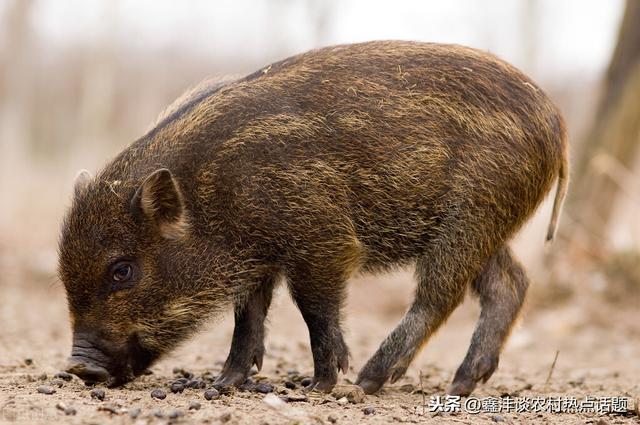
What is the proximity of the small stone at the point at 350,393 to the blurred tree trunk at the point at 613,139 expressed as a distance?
21.6ft

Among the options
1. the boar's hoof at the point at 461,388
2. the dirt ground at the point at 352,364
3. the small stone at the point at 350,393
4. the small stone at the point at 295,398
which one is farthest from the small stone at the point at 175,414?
the boar's hoof at the point at 461,388

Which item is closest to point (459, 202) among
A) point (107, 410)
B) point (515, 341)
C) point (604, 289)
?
point (107, 410)

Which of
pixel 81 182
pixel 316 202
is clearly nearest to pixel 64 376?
pixel 81 182

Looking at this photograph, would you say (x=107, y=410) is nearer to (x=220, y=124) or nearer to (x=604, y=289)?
(x=220, y=124)

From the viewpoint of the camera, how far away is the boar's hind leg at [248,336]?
5500mm

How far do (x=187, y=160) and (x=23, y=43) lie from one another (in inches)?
590

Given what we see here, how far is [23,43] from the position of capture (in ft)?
61.9

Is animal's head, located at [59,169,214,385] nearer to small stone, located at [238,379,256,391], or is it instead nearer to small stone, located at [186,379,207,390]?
small stone, located at [186,379,207,390]

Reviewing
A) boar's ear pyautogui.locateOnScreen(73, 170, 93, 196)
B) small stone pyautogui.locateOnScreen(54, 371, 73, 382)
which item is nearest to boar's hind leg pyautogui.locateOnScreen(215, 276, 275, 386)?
small stone pyautogui.locateOnScreen(54, 371, 73, 382)

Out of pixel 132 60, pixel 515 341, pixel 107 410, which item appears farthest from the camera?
pixel 132 60

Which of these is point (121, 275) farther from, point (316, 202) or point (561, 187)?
point (561, 187)

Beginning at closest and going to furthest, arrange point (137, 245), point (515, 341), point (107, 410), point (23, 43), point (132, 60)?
point (107, 410) → point (137, 245) → point (515, 341) → point (23, 43) → point (132, 60)

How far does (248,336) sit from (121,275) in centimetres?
98

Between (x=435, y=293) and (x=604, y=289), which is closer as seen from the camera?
(x=435, y=293)
